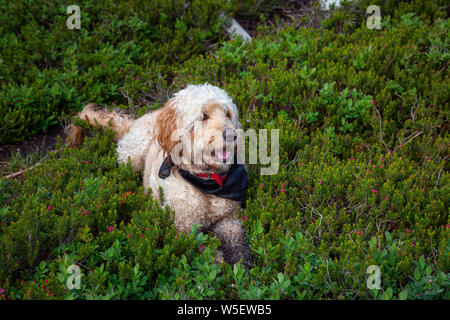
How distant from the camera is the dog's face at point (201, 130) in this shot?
13.1ft

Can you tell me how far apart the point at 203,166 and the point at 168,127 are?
0.62 m

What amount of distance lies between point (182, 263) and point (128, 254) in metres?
0.61

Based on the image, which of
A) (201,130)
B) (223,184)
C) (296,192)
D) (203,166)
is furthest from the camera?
(296,192)

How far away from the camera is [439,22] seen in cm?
705

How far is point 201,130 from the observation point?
4.05m

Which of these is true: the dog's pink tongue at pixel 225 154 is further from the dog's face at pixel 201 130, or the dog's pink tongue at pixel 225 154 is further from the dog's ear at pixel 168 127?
the dog's ear at pixel 168 127

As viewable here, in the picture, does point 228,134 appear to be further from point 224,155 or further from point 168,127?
point 168,127

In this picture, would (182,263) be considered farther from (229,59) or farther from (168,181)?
(229,59)

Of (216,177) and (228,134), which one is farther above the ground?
(228,134)

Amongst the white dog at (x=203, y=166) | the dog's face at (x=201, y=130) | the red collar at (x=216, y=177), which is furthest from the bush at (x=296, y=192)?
the dog's face at (x=201, y=130)

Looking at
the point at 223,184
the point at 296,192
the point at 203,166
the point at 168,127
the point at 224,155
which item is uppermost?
the point at 168,127

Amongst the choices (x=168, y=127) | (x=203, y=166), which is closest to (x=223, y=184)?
(x=203, y=166)

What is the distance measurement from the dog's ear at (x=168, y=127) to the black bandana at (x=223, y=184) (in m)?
0.20

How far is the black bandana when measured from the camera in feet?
14.1
